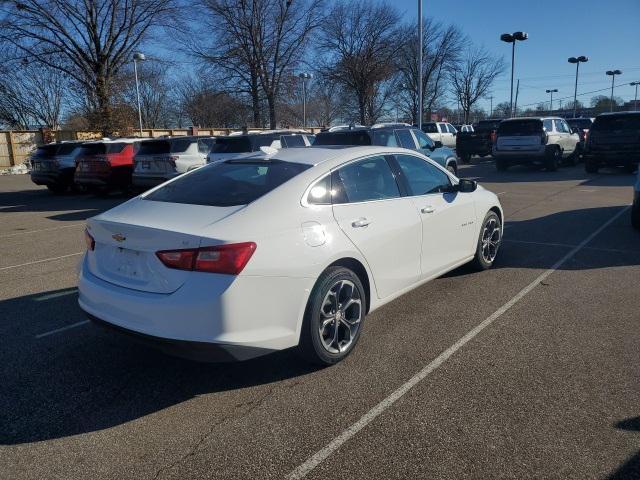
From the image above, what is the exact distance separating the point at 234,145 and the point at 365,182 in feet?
28.3

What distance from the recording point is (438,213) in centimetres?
489

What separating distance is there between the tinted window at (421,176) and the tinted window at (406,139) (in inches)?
265

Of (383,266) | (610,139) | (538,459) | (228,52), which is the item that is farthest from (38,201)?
(228,52)

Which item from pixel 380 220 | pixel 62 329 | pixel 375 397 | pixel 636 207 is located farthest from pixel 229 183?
pixel 636 207

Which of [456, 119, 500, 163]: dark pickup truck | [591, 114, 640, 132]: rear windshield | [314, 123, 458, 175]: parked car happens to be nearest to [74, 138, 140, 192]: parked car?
[314, 123, 458, 175]: parked car

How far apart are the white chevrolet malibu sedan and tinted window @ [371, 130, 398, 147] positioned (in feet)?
20.9

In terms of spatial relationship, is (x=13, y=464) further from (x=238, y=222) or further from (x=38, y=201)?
(x=38, y=201)

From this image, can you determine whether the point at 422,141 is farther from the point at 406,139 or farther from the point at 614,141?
the point at 614,141

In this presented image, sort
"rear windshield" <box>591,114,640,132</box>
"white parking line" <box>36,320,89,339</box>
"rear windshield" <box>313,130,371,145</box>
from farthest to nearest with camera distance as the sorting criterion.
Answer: "rear windshield" <box>591,114,640,132</box>
"rear windshield" <box>313,130,371,145</box>
"white parking line" <box>36,320,89,339</box>

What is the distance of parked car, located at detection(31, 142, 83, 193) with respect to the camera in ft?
53.3

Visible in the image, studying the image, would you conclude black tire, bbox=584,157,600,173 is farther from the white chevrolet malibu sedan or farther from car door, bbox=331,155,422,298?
car door, bbox=331,155,422,298

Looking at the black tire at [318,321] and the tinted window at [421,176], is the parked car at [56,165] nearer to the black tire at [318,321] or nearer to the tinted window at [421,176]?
Answer: the tinted window at [421,176]

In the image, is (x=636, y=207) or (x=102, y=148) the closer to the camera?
(x=636, y=207)

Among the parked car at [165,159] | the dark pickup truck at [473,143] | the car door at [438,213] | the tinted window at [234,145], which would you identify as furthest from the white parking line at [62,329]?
the dark pickup truck at [473,143]
